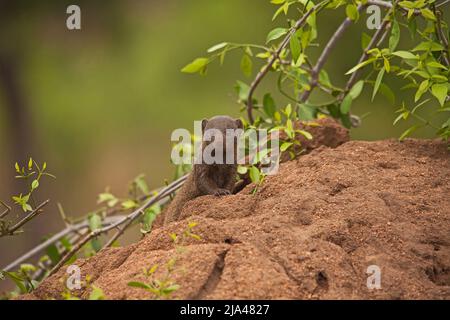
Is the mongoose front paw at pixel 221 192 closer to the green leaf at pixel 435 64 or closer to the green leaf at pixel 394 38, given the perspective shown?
the green leaf at pixel 394 38

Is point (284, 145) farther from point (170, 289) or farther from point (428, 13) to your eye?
point (170, 289)

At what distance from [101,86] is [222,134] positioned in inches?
198

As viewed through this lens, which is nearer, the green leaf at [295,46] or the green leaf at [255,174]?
the green leaf at [255,174]

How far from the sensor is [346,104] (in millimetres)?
4773

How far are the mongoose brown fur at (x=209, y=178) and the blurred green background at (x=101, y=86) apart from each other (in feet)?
12.8

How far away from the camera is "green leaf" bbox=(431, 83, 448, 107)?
3.69 m

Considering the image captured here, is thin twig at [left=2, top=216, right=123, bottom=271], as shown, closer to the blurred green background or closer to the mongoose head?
the mongoose head

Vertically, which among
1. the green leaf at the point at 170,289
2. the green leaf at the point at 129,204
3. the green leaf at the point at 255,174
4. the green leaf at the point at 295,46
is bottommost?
the green leaf at the point at 129,204

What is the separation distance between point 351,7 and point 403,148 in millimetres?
882

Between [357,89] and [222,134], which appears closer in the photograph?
[222,134]

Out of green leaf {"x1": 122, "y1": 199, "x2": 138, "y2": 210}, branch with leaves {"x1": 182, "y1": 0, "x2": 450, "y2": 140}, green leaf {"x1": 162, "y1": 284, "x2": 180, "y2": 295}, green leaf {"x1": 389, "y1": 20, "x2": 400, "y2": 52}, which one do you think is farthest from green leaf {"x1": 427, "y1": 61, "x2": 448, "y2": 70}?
green leaf {"x1": 122, "y1": 199, "x2": 138, "y2": 210}

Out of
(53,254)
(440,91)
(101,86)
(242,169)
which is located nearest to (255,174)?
(242,169)


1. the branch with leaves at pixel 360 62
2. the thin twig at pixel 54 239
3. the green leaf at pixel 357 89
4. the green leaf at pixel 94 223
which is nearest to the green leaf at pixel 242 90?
the branch with leaves at pixel 360 62

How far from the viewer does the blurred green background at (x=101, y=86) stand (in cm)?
854
